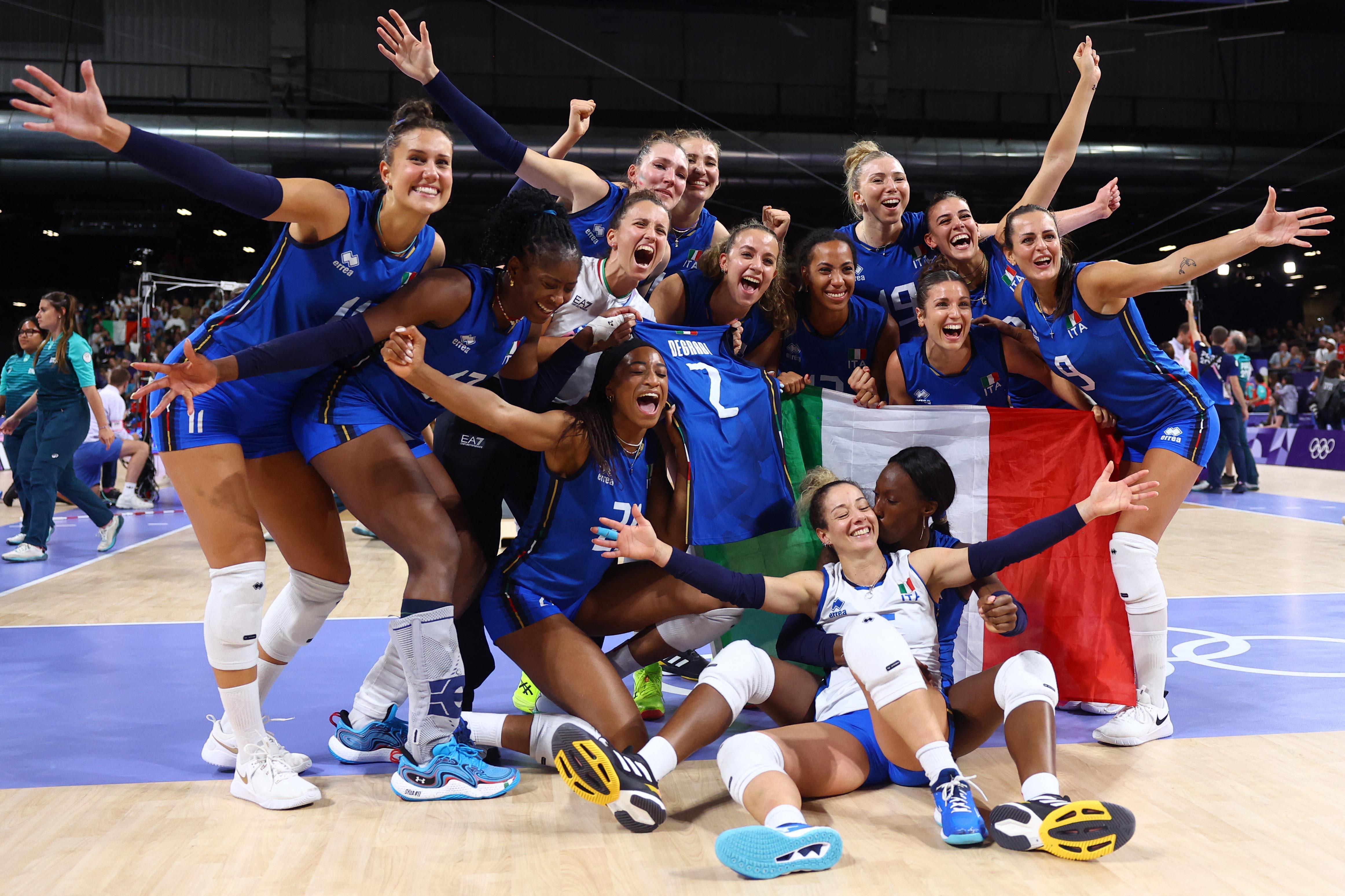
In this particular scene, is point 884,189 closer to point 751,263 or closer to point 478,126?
point 751,263

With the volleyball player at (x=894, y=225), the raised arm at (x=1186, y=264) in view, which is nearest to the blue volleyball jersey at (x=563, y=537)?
the volleyball player at (x=894, y=225)

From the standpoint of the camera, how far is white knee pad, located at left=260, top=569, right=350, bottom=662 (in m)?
3.33

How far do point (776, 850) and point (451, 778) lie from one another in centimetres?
111

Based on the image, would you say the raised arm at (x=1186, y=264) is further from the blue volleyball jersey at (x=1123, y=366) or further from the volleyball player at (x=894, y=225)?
the volleyball player at (x=894, y=225)

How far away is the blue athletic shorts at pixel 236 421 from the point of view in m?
3.06

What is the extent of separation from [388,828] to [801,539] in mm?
1784

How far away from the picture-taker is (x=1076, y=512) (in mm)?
2973

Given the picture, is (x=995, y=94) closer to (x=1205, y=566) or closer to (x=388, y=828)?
(x=1205, y=566)

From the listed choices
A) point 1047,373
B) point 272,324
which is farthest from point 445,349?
point 1047,373

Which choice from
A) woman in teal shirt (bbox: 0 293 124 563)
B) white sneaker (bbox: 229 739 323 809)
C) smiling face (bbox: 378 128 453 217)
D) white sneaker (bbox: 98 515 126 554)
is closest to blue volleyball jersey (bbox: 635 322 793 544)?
smiling face (bbox: 378 128 453 217)

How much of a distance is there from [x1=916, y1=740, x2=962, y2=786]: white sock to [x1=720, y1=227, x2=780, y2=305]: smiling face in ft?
6.41

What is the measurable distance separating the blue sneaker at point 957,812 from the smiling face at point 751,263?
6.68 ft

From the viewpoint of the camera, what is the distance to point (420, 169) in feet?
9.93

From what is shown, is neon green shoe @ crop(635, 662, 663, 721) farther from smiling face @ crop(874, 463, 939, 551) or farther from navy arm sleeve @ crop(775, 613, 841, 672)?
smiling face @ crop(874, 463, 939, 551)
